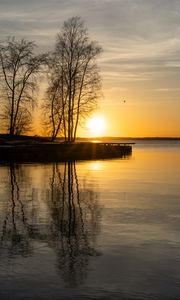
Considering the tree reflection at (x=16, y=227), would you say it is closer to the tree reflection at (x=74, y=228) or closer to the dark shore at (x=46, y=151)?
the tree reflection at (x=74, y=228)

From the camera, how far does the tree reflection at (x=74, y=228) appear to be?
8711 mm

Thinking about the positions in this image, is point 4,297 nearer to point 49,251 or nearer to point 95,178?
point 49,251

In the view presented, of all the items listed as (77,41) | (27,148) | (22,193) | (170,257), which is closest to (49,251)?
(170,257)

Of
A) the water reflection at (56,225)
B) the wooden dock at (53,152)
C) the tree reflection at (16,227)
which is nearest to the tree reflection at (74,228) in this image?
the water reflection at (56,225)

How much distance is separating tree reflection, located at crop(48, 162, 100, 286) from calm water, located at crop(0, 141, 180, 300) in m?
0.02

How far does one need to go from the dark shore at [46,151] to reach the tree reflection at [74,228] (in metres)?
25.4

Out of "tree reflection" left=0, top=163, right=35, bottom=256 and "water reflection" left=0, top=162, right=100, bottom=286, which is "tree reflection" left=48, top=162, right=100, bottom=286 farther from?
"tree reflection" left=0, top=163, right=35, bottom=256

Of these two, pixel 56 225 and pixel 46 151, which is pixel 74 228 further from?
pixel 46 151

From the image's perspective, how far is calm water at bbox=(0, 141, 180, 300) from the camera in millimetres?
7637

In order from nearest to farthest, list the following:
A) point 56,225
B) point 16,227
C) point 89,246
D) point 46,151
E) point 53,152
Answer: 1. point 89,246
2. point 16,227
3. point 56,225
4. point 46,151
5. point 53,152

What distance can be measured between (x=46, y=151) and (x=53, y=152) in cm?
74

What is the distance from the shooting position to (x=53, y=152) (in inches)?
1975

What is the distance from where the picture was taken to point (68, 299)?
710 cm

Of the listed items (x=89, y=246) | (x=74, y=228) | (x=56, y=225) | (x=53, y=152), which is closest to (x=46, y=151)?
(x=53, y=152)
